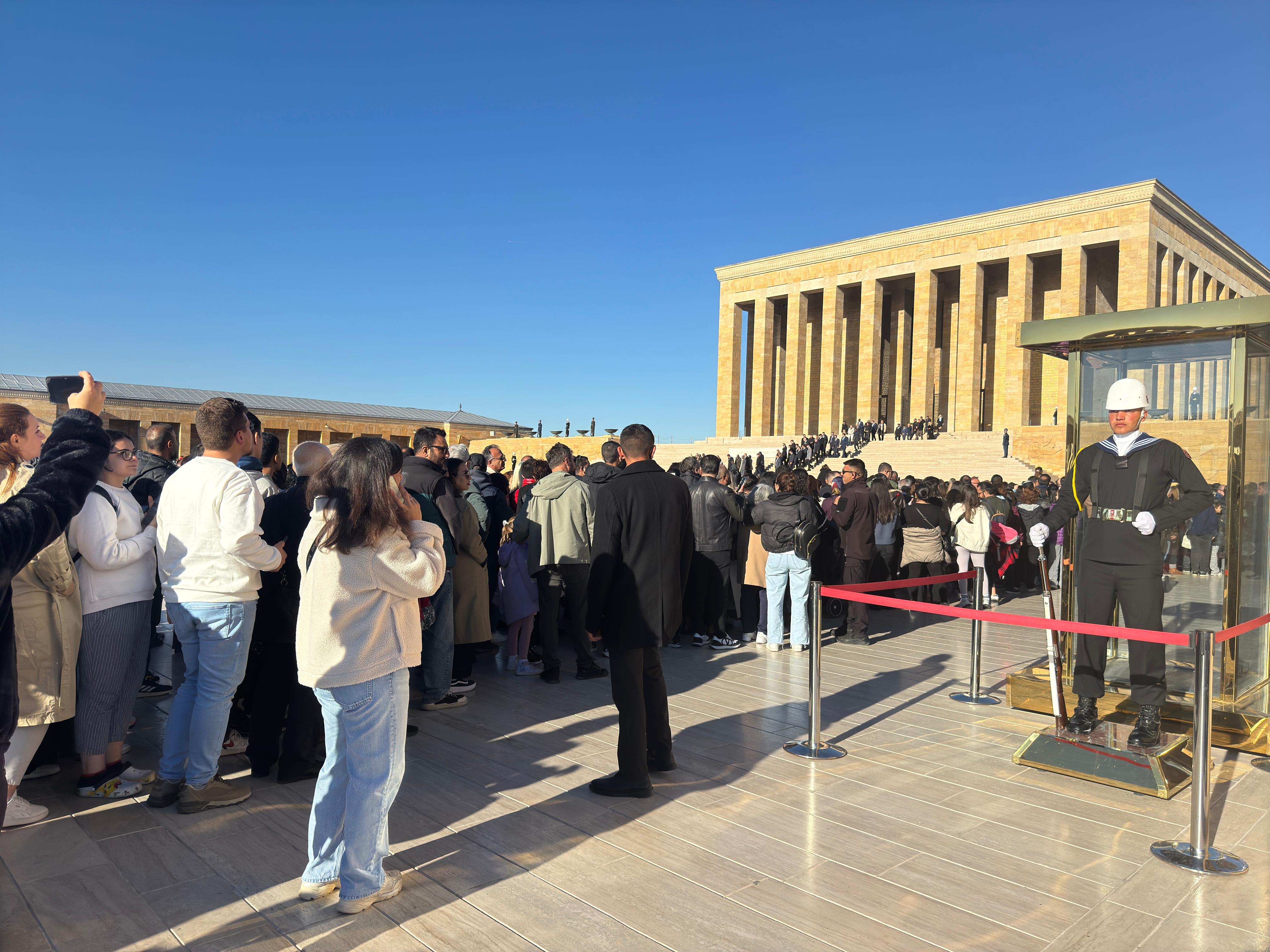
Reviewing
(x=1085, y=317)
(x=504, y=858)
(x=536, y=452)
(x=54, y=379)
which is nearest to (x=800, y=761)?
(x=504, y=858)

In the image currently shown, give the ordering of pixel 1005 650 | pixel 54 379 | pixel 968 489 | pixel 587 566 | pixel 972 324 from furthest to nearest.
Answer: pixel 972 324, pixel 968 489, pixel 1005 650, pixel 587 566, pixel 54 379

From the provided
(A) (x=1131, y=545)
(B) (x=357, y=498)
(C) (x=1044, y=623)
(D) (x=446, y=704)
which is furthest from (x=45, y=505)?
(A) (x=1131, y=545)

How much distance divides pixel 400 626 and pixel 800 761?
3056 millimetres

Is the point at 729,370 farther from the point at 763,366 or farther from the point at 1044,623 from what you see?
the point at 1044,623

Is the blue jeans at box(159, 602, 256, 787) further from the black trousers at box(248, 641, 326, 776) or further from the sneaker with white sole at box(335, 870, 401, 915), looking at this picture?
the sneaker with white sole at box(335, 870, 401, 915)

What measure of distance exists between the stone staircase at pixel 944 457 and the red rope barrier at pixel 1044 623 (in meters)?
23.3

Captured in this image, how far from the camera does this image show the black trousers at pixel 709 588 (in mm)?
8844

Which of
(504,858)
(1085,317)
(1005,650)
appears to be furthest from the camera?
(1005,650)

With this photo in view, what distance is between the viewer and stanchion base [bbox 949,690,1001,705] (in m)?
6.76

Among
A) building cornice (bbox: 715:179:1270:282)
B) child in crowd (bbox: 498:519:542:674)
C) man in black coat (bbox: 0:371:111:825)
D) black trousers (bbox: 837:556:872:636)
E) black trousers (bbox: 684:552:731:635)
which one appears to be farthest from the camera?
building cornice (bbox: 715:179:1270:282)

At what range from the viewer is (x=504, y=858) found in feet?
12.2

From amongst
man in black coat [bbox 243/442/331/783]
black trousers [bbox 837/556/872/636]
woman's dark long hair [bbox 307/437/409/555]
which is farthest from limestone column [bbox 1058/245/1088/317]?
woman's dark long hair [bbox 307/437/409/555]

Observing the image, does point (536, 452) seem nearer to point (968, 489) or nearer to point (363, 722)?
point (968, 489)

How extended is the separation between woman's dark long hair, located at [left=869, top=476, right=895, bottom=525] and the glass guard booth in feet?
12.8
